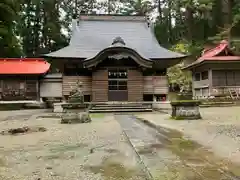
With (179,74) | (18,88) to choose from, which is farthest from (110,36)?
(179,74)

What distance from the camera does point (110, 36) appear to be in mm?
23391

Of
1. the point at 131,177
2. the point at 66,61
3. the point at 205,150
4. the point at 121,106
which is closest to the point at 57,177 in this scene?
the point at 131,177

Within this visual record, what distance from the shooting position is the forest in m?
32.0

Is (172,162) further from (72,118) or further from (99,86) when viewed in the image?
(99,86)

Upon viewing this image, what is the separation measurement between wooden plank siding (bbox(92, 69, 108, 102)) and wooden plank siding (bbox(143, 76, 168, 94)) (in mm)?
2670

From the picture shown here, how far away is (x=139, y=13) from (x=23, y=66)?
64.3 ft

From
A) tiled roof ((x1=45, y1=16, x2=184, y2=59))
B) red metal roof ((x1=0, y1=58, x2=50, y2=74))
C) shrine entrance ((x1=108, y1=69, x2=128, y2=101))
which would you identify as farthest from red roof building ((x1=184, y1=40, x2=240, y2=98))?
red metal roof ((x1=0, y1=58, x2=50, y2=74))

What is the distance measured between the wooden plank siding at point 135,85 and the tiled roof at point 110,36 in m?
1.44

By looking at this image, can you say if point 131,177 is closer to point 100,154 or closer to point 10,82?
point 100,154

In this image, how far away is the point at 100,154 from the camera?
17.6ft

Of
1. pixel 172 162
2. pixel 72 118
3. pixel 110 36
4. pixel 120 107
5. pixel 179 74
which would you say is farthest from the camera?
pixel 179 74

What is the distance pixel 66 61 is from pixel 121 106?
15.3 ft

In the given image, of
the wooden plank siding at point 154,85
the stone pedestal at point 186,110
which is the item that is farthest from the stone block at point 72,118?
the wooden plank siding at point 154,85

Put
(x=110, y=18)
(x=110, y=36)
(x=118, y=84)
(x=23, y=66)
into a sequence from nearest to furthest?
(x=118, y=84) → (x=110, y=36) → (x=110, y=18) → (x=23, y=66)
